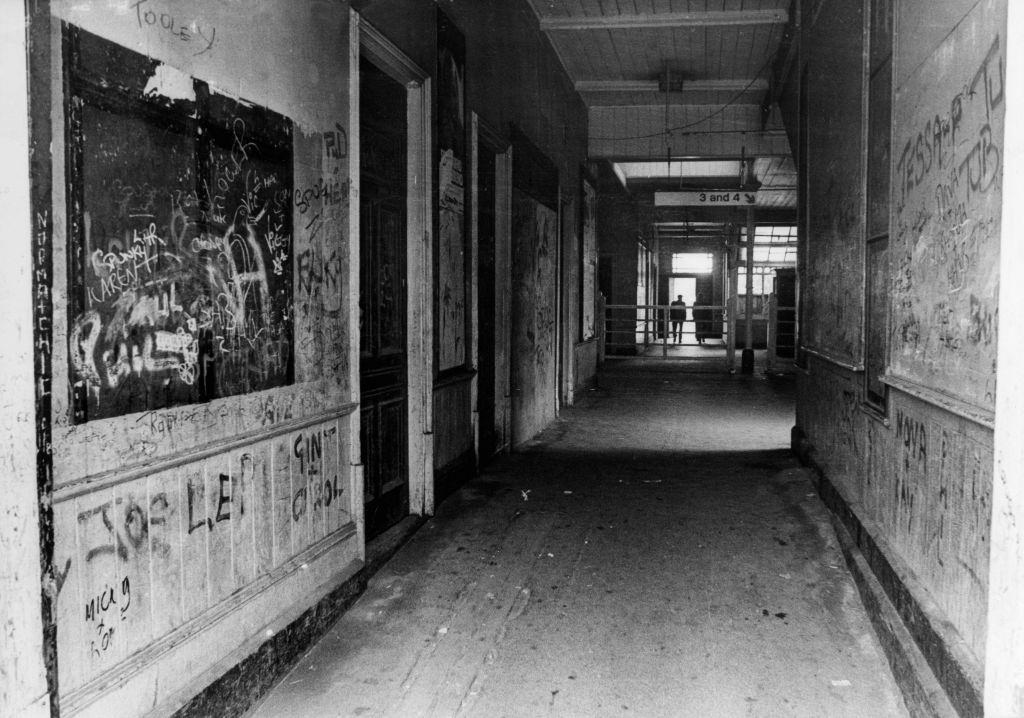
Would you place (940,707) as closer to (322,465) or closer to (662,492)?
(322,465)

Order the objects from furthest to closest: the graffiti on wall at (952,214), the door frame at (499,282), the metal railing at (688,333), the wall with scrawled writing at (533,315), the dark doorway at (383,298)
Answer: the metal railing at (688,333) < the wall with scrawled writing at (533,315) < the door frame at (499,282) < the dark doorway at (383,298) < the graffiti on wall at (952,214)

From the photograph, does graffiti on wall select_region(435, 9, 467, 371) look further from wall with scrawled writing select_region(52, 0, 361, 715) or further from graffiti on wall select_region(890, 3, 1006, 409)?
graffiti on wall select_region(890, 3, 1006, 409)

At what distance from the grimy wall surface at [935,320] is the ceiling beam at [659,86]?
601cm

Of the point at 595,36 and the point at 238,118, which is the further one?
the point at 595,36

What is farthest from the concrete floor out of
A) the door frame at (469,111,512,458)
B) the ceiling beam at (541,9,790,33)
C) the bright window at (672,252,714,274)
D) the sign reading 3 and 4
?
the bright window at (672,252,714,274)

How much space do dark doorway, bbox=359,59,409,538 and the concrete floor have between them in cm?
40

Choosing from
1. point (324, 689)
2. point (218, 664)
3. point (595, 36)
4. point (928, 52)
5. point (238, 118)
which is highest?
point (595, 36)

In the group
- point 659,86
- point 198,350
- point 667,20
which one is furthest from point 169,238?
point 659,86

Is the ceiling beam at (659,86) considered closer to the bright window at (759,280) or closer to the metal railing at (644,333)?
the metal railing at (644,333)

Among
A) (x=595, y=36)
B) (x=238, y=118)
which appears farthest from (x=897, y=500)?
(x=595, y=36)

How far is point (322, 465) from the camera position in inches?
147

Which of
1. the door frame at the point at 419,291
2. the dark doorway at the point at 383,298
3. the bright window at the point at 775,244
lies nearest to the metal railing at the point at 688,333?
the bright window at the point at 775,244

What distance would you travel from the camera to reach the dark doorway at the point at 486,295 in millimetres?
6688

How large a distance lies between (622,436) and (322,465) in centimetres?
525
